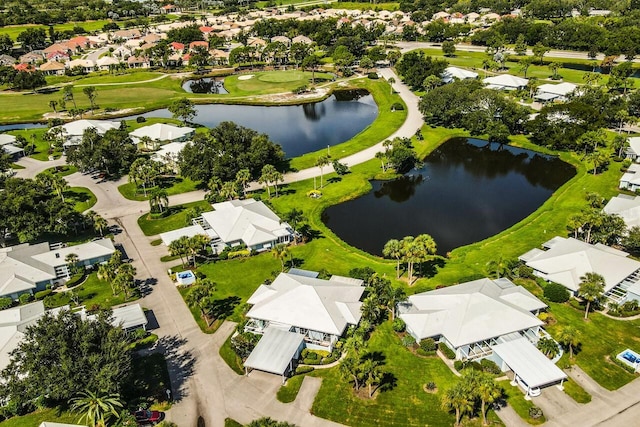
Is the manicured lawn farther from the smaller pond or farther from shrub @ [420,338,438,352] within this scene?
the smaller pond

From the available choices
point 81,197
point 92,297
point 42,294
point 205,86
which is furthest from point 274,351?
point 205,86

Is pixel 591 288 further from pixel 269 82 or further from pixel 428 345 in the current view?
pixel 269 82

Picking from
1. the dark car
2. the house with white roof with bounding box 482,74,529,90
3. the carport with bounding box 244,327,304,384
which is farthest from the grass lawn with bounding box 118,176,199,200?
the house with white roof with bounding box 482,74,529,90

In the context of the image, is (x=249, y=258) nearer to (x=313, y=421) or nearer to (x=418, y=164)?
(x=313, y=421)

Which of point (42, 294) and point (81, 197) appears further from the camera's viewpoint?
point (81, 197)

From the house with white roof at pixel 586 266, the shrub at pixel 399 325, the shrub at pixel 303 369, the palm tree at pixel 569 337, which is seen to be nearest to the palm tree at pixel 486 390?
the palm tree at pixel 569 337

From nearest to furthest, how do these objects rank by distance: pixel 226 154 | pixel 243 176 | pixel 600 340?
1. pixel 600 340
2. pixel 243 176
3. pixel 226 154

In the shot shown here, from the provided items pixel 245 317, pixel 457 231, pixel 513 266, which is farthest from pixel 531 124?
pixel 245 317
